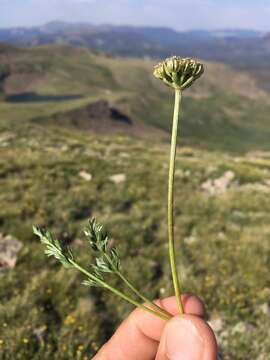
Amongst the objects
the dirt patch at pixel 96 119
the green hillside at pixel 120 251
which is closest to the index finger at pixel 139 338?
the green hillside at pixel 120 251

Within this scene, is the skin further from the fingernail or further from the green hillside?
the green hillside

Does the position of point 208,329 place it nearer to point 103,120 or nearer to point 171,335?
point 171,335

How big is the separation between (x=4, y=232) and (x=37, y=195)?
3.16 m

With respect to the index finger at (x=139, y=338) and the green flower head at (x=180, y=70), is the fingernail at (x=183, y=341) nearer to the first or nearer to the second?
the index finger at (x=139, y=338)

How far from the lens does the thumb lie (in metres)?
3.25

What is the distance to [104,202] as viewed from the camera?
1516 cm

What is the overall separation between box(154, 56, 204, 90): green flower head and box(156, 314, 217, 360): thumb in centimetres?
181

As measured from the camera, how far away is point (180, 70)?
3.17 m

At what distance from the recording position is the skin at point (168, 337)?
3.29m

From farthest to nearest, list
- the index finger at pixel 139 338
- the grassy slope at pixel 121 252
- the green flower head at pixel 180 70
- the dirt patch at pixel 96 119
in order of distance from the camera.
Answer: the dirt patch at pixel 96 119, the grassy slope at pixel 121 252, the index finger at pixel 139 338, the green flower head at pixel 180 70

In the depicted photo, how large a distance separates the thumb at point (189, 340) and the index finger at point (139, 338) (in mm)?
785

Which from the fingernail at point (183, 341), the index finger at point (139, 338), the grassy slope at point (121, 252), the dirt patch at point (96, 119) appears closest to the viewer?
the fingernail at point (183, 341)

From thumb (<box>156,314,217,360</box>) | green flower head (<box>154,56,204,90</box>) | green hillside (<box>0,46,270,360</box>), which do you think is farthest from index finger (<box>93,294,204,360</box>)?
green hillside (<box>0,46,270,360</box>)

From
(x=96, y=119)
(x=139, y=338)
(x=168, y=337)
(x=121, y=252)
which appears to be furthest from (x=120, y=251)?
(x=96, y=119)
